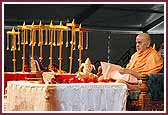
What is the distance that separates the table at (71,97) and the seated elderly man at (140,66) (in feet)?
1.57

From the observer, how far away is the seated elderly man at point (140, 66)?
446 cm

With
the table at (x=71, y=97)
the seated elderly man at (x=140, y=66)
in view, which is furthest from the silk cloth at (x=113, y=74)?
the table at (x=71, y=97)

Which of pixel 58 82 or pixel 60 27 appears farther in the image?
pixel 60 27

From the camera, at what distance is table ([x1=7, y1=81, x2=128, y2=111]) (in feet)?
12.2

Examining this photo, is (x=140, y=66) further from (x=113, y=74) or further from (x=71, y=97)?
(x=71, y=97)

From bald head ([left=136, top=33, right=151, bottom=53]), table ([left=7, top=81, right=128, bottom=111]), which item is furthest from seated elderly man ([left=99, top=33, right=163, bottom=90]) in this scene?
table ([left=7, top=81, right=128, bottom=111])

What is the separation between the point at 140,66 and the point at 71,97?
1334mm

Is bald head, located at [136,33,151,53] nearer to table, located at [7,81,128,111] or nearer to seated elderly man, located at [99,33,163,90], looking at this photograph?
seated elderly man, located at [99,33,163,90]

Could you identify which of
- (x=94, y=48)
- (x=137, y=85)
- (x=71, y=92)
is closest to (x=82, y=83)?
(x=71, y=92)

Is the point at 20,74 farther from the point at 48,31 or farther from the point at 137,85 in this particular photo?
the point at 137,85

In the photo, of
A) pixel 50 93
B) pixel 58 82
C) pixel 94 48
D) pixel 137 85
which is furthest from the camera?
pixel 94 48

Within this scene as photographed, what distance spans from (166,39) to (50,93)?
3.89 feet

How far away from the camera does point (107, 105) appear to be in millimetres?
3859

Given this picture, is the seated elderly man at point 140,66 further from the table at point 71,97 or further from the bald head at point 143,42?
the table at point 71,97
